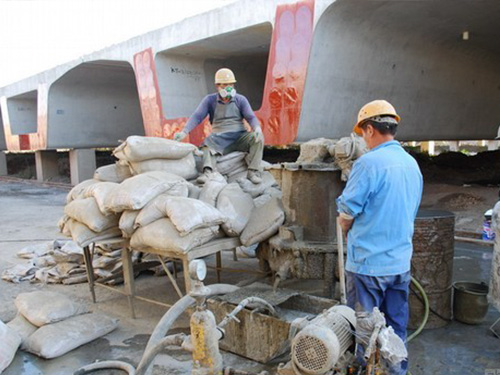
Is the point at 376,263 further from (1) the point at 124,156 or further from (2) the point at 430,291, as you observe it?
(1) the point at 124,156

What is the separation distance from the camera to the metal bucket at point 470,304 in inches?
138

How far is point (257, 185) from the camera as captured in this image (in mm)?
4797

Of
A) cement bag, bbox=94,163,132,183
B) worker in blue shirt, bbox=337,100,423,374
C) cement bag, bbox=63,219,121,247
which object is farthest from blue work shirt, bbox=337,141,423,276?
cement bag, bbox=94,163,132,183

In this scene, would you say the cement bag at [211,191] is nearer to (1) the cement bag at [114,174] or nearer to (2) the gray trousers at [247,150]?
(2) the gray trousers at [247,150]

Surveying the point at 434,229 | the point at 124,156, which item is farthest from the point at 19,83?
the point at 434,229

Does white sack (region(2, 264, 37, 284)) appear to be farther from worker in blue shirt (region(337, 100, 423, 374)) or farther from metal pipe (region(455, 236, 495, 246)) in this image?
metal pipe (region(455, 236, 495, 246))

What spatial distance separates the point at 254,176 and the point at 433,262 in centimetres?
218

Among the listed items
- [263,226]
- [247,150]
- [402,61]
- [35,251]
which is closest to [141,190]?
[263,226]

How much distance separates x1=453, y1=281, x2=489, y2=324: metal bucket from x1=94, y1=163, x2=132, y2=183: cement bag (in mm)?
3468

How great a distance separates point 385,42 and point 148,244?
334 inches

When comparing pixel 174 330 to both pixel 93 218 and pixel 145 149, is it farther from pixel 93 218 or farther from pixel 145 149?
pixel 145 149

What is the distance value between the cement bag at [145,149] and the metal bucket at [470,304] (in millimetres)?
3014

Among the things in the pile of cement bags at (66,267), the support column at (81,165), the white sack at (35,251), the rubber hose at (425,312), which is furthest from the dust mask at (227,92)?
the support column at (81,165)

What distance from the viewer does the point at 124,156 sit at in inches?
172
